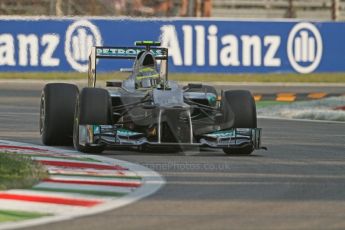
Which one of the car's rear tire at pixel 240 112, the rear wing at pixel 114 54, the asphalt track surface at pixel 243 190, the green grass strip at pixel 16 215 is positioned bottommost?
the asphalt track surface at pixel 243 190

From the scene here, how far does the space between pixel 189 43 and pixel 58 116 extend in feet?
51.7

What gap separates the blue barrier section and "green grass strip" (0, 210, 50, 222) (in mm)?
20474

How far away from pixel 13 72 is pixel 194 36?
179 inches

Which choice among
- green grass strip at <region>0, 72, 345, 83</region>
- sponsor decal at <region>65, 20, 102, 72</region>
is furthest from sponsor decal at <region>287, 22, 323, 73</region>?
sponsor decal at <region>65, 20, 102, 72</region>

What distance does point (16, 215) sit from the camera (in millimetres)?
7766

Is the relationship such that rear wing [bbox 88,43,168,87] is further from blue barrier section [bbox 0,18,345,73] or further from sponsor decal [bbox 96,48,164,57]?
blue barrier section [bbox 0,18,345,73]

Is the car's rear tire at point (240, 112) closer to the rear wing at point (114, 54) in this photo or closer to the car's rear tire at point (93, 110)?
the car's rear tire at point (93, 110)

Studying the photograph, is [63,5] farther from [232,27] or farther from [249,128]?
[249,128]

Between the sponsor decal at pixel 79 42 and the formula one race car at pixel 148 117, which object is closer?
the formula one race car at pixel 148 117

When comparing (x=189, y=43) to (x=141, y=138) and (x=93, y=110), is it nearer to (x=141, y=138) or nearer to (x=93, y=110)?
(x=93, y=110)

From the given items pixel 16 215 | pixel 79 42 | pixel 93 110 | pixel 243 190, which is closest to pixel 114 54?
pixel 93 110

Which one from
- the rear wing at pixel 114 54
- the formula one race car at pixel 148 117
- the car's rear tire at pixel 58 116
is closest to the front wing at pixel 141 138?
the formula one race car at pixel 148 117

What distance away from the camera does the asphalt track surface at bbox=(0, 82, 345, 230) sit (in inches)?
302

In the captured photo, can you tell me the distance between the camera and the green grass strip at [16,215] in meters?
7.61
